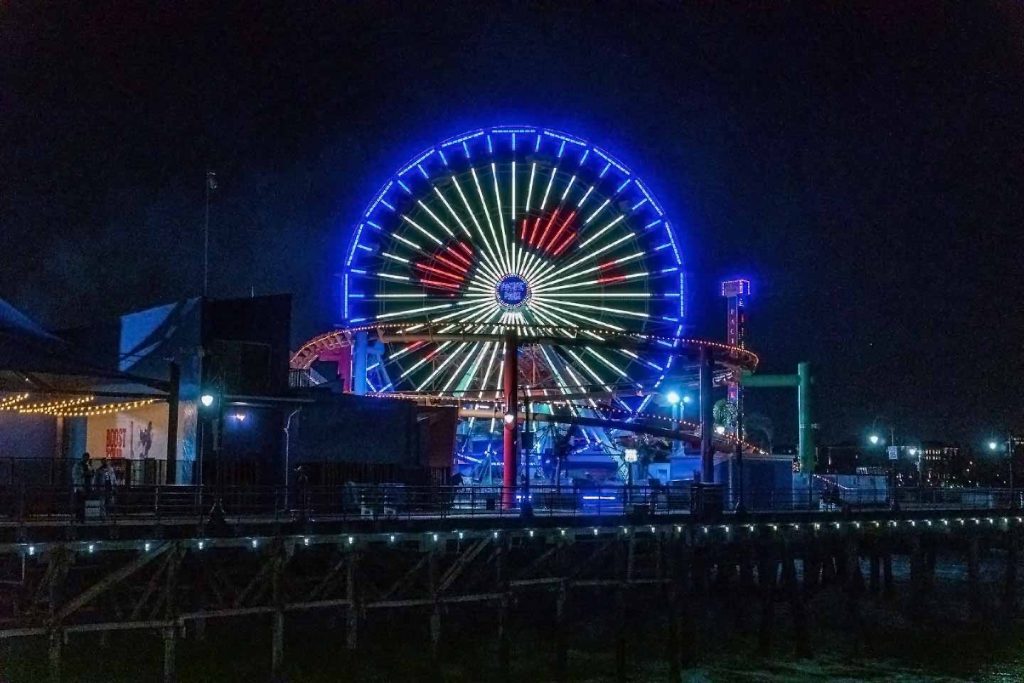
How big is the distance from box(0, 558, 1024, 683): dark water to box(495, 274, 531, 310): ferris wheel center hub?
73.9 feet

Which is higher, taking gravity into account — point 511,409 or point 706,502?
point 511,409

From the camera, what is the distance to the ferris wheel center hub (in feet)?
207

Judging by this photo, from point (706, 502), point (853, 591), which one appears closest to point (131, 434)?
point (706, 502)

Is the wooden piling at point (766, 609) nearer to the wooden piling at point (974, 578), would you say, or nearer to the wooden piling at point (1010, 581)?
the wooden piling at point (974, 578)

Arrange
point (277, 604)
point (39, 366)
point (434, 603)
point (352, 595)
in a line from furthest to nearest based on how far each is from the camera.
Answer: point (39, 366) < point (434, 603) < point (352, 595) < point (277, 604)

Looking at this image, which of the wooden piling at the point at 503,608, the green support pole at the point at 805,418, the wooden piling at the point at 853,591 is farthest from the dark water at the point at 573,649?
the green support pole at the point at 805,418

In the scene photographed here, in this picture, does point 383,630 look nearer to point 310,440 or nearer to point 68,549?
point 310,440

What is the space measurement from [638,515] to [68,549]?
57.6 ft

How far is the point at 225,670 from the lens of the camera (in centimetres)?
3073

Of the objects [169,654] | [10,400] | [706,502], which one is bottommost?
[169,654]

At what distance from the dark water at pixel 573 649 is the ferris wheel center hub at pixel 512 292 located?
22528 millimetres

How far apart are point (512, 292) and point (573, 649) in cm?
2987

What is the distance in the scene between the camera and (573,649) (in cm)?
3628

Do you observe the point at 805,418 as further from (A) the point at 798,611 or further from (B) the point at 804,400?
(A) the point at 798,611
